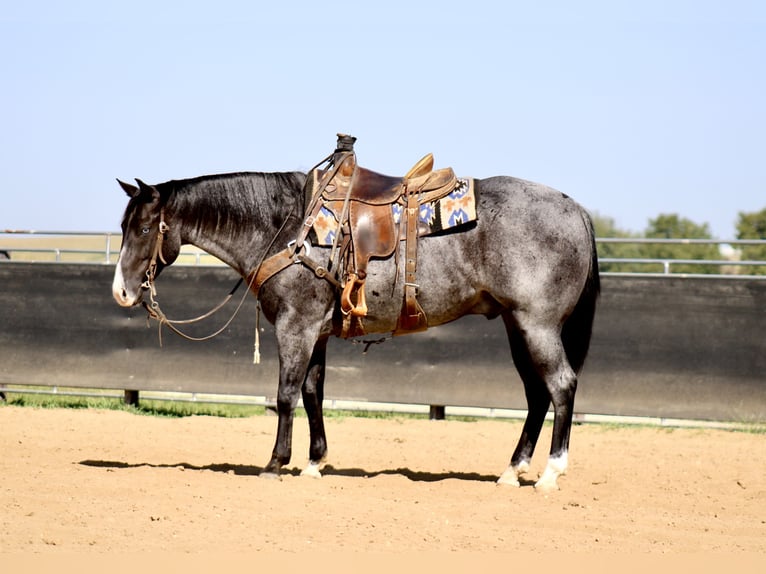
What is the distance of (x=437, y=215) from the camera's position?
21.4ft

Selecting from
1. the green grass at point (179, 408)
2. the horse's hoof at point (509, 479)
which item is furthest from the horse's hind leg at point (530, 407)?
the green grass at point (179, 408)

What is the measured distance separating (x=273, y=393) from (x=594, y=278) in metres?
4.72

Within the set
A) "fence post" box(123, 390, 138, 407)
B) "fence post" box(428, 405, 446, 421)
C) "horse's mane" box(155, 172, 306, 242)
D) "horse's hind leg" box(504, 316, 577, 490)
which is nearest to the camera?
"horse's hind leg" box(504, 316, 577, 490)

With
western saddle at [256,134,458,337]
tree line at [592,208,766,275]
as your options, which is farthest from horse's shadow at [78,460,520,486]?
tree line at [592,208,766,275]

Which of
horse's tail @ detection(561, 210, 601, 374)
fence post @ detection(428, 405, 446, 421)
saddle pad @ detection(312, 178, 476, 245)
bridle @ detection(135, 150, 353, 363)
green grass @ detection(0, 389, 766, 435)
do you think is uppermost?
saddle pad @ detection(312, 178, 476, 245)

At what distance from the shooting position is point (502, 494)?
6.40 metres

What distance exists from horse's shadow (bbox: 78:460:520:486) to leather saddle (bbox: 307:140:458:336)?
117 cm

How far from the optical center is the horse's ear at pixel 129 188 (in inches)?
265

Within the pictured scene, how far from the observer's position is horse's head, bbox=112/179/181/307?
6.72 meters

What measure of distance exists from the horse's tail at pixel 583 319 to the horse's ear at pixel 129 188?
9.58 ft

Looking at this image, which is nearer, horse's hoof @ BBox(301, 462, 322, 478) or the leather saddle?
the leather saddle

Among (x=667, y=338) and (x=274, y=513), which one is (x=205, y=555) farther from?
(x=667, y=338)

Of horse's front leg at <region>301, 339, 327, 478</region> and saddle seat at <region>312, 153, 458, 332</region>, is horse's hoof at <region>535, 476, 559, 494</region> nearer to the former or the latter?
saddle seat at <region>312, 153, 458, 332</region>

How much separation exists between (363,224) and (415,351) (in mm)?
4048
